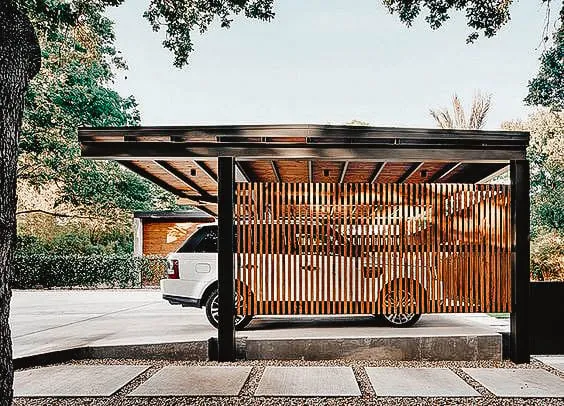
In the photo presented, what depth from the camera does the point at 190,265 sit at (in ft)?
26.8

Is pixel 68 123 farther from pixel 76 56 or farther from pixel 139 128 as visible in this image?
pixel 139 128

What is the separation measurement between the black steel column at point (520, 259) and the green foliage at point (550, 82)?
1406cm

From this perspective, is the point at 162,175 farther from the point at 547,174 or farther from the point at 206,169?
the point at 547,174

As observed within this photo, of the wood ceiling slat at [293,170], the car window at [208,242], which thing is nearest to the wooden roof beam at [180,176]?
the car window at [208,242]

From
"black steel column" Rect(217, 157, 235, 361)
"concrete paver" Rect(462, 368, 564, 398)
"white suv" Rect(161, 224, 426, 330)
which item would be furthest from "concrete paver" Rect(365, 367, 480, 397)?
"white suv" Rect(161, 224, 426, 330)

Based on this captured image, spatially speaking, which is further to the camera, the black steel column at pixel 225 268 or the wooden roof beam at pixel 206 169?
the wooden roof beam at pixel 206 169

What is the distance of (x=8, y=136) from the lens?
12.1 ft

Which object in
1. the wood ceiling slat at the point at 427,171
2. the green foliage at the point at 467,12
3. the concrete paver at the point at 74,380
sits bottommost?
the concrete paver at the point at 74,380

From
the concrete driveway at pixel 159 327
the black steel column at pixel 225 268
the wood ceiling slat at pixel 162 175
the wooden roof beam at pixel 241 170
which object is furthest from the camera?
the wooden roof beam at pixel 241 170

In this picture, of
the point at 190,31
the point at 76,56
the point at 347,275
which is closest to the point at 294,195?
the point at 347,275

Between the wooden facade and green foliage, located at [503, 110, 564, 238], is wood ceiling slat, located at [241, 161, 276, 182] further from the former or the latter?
green foliage, located at [503, 110, 564, 238]

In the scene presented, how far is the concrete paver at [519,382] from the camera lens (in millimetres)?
5324

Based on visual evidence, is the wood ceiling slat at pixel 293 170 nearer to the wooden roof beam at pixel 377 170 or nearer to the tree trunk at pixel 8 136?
the wooden roof beam at pixel 377 170

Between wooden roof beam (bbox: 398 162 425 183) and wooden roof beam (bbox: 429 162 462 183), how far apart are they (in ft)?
1.17
